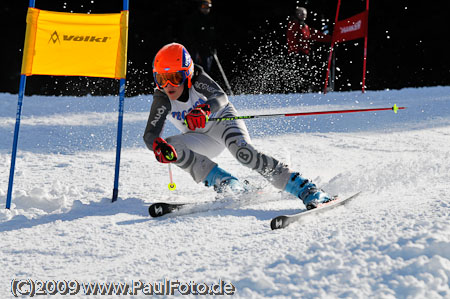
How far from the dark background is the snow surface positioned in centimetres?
498

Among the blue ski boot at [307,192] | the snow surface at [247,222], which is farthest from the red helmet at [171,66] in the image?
the blue ski boot at [307,192]

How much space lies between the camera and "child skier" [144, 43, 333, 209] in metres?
2.97

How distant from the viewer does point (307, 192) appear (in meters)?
2.85

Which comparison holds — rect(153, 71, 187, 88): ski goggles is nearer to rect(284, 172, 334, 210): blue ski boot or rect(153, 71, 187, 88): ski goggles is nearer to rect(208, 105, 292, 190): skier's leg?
rect(208, 105, 292, 190): skier's leg

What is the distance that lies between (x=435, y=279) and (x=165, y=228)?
1.37 m

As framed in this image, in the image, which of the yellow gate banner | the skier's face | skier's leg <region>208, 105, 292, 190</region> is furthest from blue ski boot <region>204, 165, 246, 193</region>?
the yellow gate banner

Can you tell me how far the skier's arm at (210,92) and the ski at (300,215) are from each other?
933 millimetres

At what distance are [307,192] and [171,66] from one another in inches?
43.4

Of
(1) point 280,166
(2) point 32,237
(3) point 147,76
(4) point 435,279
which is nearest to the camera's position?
(4) point 435,279

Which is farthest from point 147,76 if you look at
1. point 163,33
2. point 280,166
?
point 280,166

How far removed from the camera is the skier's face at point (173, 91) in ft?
10.6

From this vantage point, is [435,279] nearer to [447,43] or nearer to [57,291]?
[57,291]

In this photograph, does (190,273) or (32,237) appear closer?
(190,273)

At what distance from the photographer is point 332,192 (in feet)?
11.0
